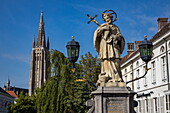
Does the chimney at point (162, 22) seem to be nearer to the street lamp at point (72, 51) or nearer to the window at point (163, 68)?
the window at point (163, 68)

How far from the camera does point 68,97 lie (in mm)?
25359

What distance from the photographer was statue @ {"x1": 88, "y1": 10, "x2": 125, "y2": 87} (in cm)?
899

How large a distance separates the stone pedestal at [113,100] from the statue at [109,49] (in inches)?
14.8

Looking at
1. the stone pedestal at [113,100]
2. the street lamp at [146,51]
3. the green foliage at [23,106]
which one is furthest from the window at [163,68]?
the green foliage at [23,106]

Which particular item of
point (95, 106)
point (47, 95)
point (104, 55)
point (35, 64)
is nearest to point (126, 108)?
point (95, 106)

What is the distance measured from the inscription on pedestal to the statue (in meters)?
0.54

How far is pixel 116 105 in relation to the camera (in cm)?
859

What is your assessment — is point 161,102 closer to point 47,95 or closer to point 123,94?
point 47,95

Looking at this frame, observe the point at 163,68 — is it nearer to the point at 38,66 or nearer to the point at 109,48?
the point at 109,48

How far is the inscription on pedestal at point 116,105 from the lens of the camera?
8539 millimetres

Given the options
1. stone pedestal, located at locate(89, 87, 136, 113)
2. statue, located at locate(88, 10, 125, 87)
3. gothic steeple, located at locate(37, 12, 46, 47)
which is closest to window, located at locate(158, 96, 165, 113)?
statue, located at locate(88, 10, 125, 87)

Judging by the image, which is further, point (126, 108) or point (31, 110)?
point (31, 110)

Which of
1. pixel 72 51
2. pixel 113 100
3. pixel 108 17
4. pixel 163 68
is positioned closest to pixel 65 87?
pixel 163 68

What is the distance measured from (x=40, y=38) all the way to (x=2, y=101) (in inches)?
3228
